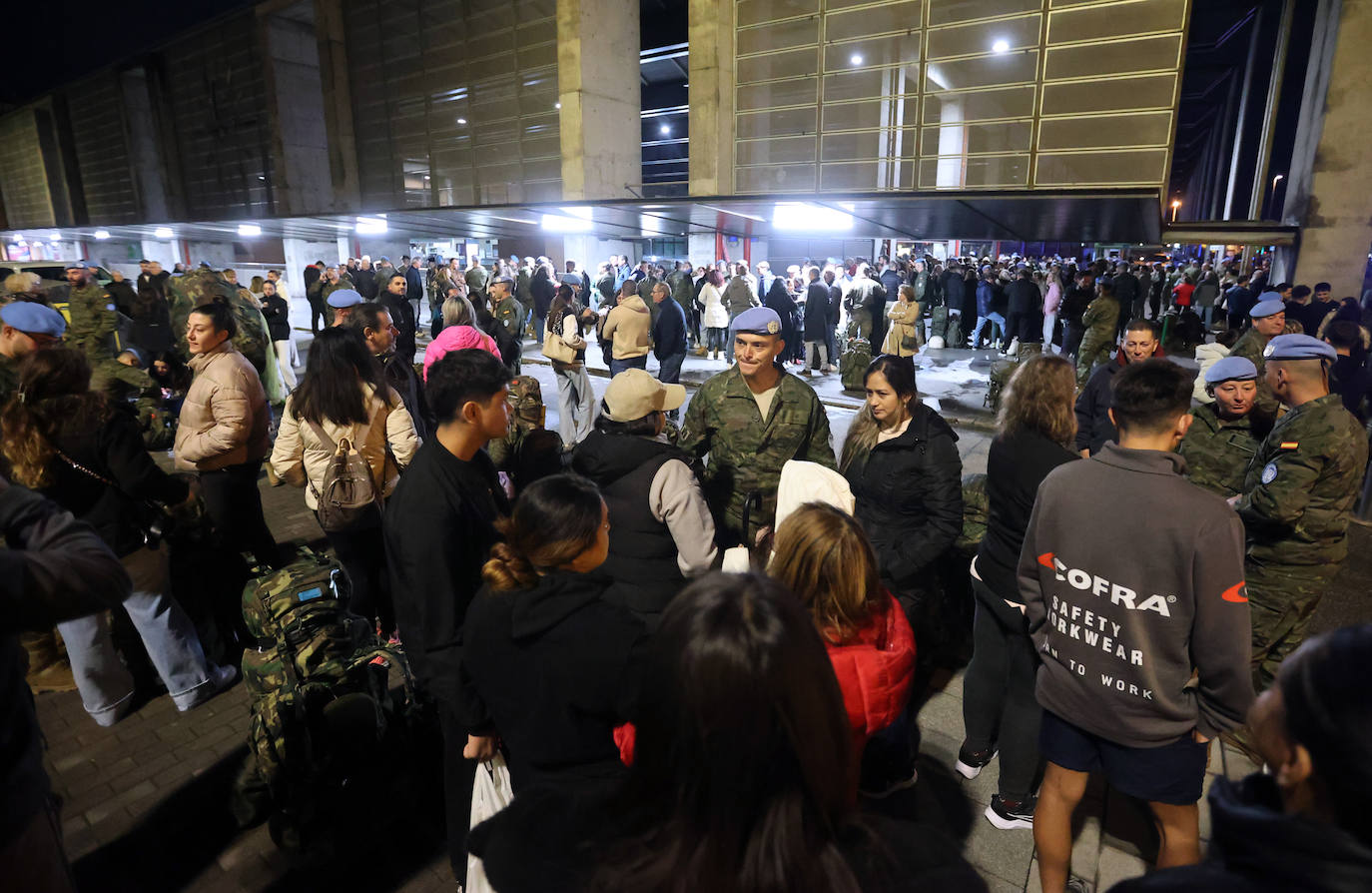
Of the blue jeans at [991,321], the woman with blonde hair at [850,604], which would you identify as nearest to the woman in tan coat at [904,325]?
the blue jeans at [991,321]

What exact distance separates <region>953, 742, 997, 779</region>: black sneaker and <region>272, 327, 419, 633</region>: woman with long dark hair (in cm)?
320

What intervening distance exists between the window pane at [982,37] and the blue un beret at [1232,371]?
528 inches

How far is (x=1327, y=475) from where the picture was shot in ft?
10.8

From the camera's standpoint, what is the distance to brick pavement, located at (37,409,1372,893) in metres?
2.87

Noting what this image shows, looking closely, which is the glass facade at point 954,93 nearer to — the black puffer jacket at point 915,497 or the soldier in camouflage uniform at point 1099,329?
the soldier in camouflage uniform at point 1099,329

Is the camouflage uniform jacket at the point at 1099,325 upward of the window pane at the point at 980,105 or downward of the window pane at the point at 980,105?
downward

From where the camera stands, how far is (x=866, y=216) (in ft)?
41.5

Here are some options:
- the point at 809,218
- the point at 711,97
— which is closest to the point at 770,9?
the point at 711,97

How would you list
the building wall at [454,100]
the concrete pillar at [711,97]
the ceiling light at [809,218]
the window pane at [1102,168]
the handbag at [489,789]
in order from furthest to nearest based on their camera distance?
the building wall at [454,100] < the concrete pillar at [711,97] < the window pane at [1102,168] < the ceiling light at [809,218] < the handbag at [489,789]

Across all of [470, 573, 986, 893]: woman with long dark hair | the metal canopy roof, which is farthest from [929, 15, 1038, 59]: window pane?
[470, 573, 986, 893]: woman with long dark hair

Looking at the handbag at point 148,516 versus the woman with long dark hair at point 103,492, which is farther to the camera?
the handbag at point 148,516

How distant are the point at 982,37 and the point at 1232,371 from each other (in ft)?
45.9

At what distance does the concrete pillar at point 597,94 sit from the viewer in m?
19.3

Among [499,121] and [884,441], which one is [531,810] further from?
[499,121]
